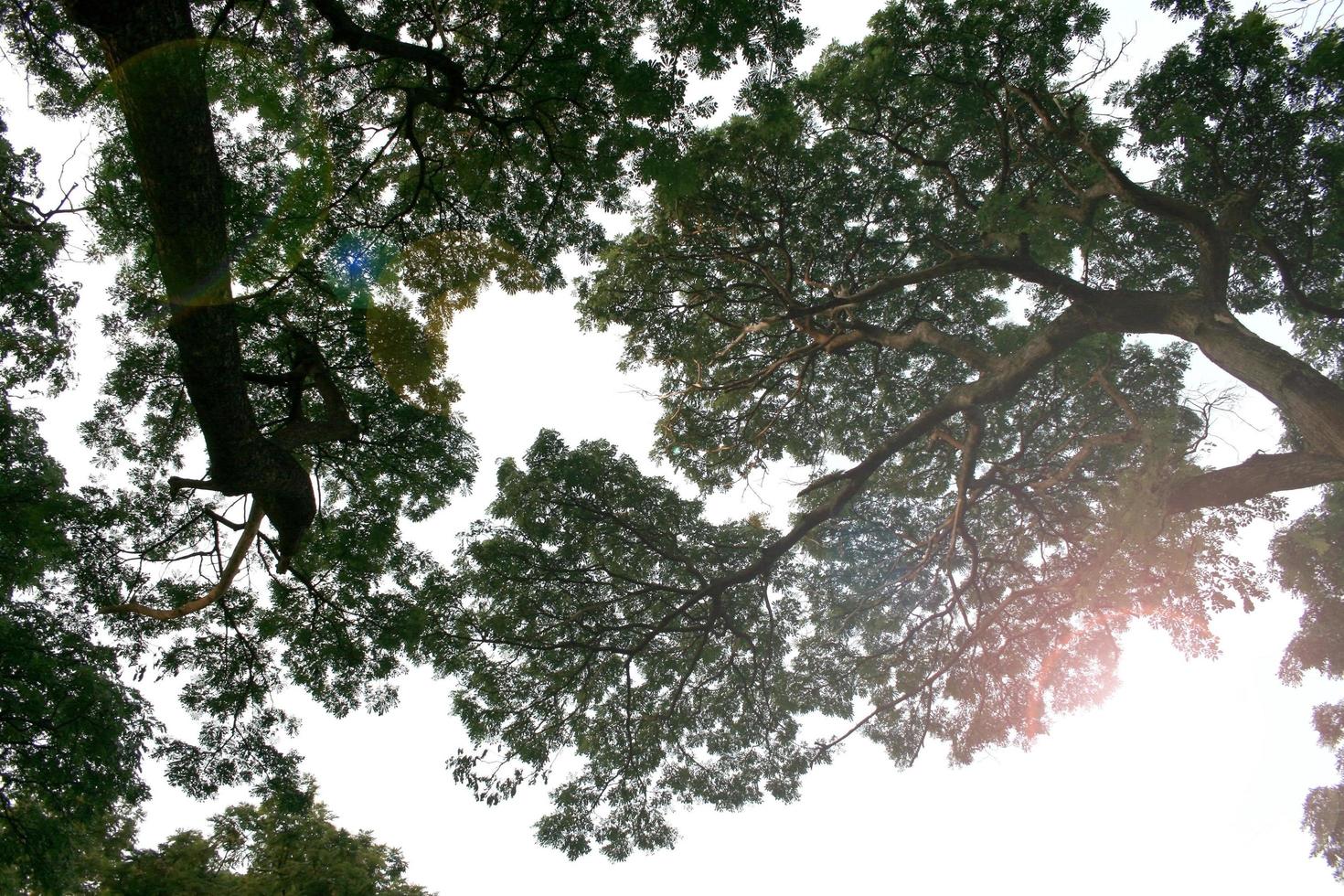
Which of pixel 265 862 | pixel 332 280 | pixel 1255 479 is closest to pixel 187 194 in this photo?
pixel 332 280

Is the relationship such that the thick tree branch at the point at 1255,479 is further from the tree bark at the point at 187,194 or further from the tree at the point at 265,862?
the tree at the point at 265,862

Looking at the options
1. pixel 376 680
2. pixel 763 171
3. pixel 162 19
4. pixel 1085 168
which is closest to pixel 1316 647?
pixel 1085 168

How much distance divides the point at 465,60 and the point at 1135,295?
20.0 ft

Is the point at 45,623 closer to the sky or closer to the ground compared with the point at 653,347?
closer to the ground

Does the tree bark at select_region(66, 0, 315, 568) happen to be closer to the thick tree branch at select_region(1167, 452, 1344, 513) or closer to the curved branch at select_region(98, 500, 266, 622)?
the curved branch at select_region(98, 500, 266, 622)

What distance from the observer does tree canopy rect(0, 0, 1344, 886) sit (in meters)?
5.68

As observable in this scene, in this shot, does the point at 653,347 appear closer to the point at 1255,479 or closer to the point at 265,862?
the point at 1255,479

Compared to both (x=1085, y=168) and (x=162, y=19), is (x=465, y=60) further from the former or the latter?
(x=1085, y=168)

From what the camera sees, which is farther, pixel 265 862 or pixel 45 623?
pixel 265 862

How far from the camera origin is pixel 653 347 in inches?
357

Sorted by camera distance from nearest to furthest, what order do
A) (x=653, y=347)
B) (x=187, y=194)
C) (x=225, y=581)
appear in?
(x=187, y=194) → (x=225, y=581) → (x=653, y=347)

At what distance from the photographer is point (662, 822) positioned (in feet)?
26.5

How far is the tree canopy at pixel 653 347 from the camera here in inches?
223

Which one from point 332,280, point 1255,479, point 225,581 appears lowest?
point 1255,479
